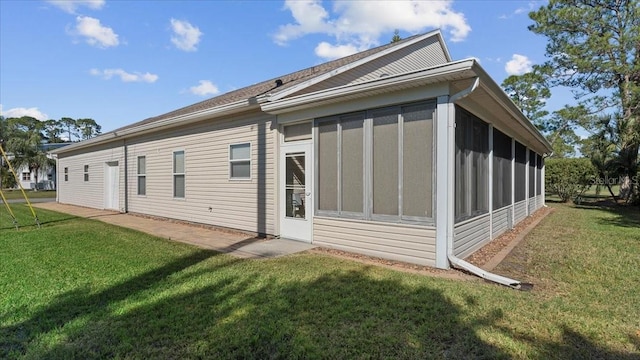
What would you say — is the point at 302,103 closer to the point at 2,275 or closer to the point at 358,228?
the point at 358,228

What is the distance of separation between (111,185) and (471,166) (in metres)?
14.2

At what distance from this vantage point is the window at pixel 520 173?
1041 centimetres

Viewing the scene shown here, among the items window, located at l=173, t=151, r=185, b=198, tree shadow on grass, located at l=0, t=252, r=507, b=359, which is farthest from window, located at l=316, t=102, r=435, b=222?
window, located at l=173, t=151, r=185, b=198

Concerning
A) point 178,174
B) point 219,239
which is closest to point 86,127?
point 178,174

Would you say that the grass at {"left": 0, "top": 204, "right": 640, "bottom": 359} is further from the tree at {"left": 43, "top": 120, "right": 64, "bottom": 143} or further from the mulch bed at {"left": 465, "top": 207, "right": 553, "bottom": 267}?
the tree at {"left": 43, "top": 120, "right": 64, "bottom": 143}

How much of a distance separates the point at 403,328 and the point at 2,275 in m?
5.57

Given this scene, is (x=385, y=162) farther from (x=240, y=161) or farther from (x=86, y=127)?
(x=86, y=127)

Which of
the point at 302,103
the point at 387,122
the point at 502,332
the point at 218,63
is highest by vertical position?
the point at 218,63

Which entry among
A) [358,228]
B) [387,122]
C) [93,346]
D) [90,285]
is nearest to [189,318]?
[93,346]

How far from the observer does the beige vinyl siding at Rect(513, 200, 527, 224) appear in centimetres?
1002

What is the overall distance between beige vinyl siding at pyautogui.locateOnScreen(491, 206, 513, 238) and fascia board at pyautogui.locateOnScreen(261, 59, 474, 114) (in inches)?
168

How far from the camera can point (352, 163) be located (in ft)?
20.2

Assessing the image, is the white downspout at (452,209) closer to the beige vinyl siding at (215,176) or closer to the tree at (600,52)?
the beige vinyl siding at (215,176)

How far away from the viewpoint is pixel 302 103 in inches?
261
